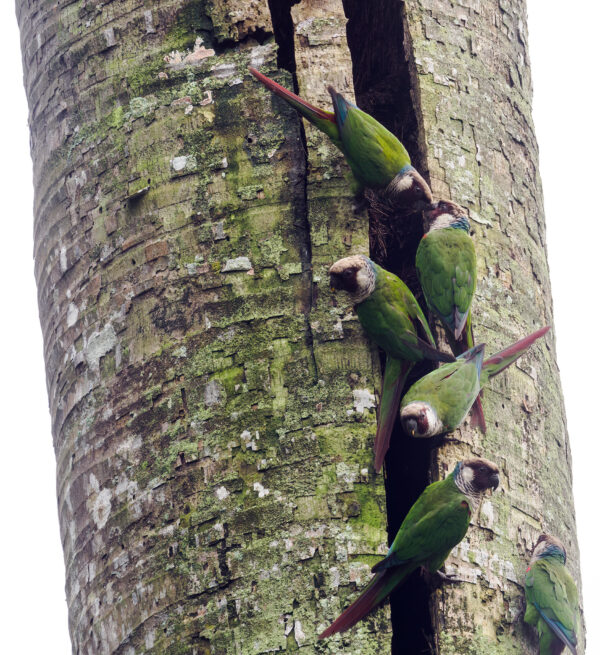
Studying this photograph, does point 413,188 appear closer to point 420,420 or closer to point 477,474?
point 420,420

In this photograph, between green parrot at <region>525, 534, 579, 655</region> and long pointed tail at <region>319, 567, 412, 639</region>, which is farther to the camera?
green parrot at <region>525, 534, 579, 655</region>

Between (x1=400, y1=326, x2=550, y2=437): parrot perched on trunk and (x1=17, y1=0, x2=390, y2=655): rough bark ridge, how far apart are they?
0.13m

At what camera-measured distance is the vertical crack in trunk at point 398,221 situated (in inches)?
135

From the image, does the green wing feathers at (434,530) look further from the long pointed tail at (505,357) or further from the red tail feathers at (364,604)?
the long pointed tail at (505,357)

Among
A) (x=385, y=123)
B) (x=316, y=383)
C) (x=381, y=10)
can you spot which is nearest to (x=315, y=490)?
(x=316, y=383)

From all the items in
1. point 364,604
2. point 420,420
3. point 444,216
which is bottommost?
point 364,604

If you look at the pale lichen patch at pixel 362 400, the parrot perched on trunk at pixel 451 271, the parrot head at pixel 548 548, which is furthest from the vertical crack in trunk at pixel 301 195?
the parrot head at pixel 548 548

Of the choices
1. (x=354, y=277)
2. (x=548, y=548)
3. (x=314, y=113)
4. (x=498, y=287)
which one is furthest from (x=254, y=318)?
(x=548, y=548)

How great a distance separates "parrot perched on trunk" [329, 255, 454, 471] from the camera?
3.49 m

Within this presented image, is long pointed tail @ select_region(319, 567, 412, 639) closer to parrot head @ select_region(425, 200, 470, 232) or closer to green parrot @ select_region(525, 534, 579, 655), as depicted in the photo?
green parrot @ select_region(525, 534, 579, 655)

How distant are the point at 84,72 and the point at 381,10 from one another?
0.97 metres

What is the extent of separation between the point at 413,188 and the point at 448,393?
649 millimetres

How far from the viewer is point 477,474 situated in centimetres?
341

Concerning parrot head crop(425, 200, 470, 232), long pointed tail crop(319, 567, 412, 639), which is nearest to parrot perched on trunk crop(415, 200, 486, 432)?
parrot head crop(425, 200, 470, 232)
